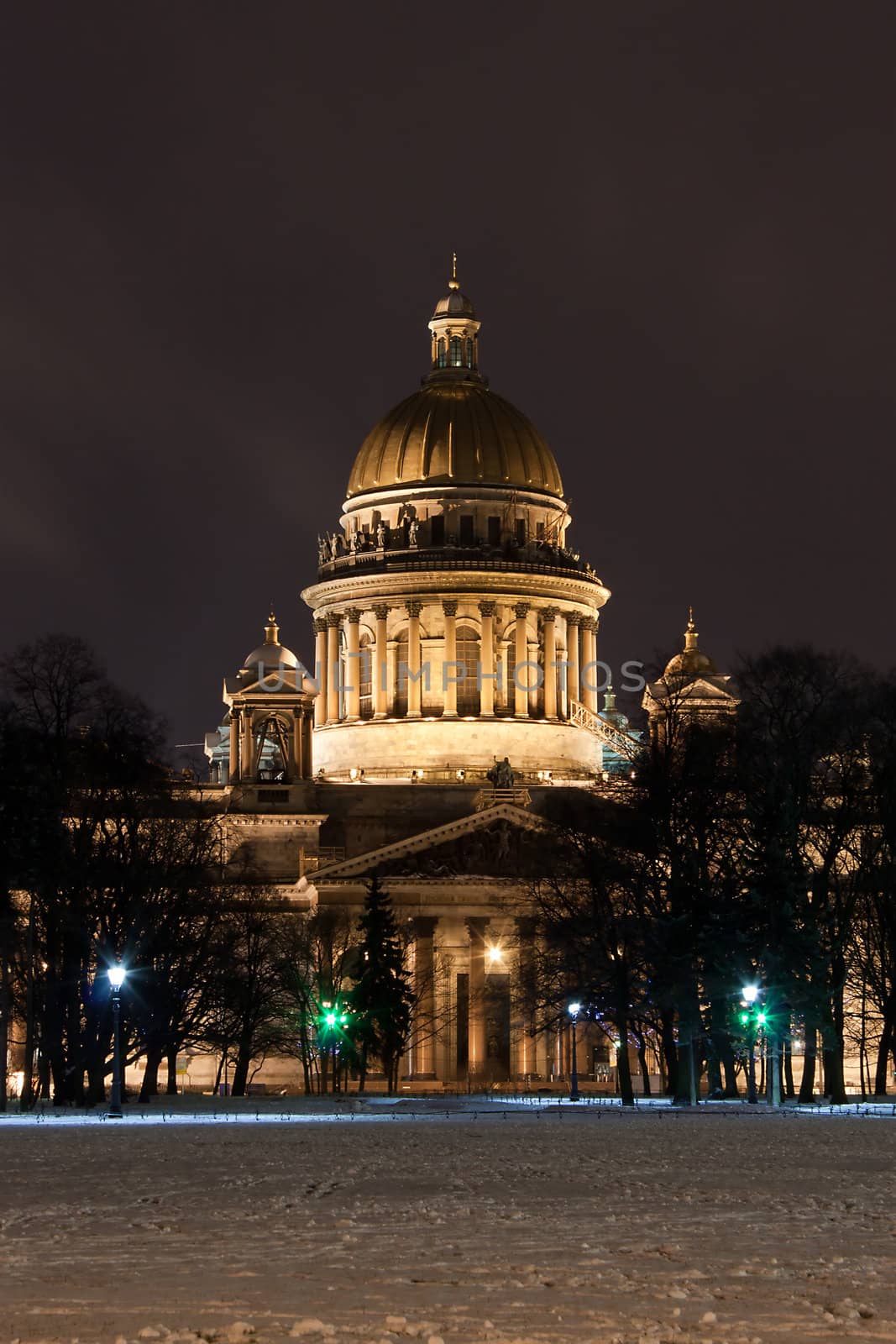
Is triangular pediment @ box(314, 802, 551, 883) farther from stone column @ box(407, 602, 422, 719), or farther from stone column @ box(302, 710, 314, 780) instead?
stone column @ box(407, 602, 422, 719)

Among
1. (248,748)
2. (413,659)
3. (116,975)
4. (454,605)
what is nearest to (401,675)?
(413,659)

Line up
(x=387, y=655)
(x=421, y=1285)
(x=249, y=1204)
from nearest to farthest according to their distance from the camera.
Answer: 1. (x=421, y=1285)
2. (x=249, y=1204)
3. (x=387, y=655)

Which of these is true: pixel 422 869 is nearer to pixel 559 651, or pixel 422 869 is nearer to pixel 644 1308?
pixel 559 651

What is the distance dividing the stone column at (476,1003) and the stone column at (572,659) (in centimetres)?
2689

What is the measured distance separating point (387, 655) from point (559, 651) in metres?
9.04

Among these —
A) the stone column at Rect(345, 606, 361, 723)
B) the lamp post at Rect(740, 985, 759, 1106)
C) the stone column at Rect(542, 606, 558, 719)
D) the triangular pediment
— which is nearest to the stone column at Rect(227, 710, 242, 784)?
the stone column at Rect(345, 606, 361, 723)

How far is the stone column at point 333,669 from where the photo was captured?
141500mm

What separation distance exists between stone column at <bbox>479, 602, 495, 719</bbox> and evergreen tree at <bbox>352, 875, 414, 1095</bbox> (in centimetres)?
4022

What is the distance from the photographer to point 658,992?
74.2 m

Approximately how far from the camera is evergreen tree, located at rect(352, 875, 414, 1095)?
9419 centimetres

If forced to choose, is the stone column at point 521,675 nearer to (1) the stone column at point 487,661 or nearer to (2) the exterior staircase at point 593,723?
(1) the stone column at point 487,661

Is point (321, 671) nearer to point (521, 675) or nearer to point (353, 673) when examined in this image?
point (353, 673)

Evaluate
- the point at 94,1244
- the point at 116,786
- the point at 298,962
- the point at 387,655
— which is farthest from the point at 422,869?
the point at 94,1244

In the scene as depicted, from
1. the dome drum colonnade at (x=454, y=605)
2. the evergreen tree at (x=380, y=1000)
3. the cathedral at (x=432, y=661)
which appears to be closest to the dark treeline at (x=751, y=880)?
the evergreen tree at (x=380, y=1000)
